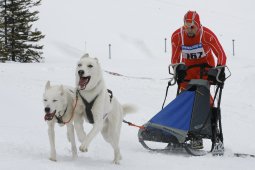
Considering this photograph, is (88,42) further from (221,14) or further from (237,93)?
(237,93)

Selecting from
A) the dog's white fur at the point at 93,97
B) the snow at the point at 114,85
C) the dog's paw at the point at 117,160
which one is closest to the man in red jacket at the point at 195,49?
the snow at the point at 114,85

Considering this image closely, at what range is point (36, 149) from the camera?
5.13 metres

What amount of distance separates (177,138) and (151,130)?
1.30 ft

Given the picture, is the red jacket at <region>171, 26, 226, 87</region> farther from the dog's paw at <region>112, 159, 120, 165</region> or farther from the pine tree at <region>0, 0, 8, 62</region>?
the pine tree at <region>0, 0, 8, 62</region>

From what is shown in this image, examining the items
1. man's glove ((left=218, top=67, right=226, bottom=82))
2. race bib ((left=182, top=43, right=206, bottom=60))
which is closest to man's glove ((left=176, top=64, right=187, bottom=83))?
race bib ((left=182, top=43, right=206, bottom=60))

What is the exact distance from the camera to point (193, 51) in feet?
21.0

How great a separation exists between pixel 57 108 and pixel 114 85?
802cm

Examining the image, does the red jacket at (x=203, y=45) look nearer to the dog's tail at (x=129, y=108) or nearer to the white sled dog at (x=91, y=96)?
the dog's tail at (x=129, y=108)

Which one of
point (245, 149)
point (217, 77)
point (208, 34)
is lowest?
point (245, 149)

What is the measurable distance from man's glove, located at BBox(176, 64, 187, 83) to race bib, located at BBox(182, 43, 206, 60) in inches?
9.7

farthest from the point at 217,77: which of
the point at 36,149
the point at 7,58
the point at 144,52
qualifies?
the point at 144,52

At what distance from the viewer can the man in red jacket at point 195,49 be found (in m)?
6.12

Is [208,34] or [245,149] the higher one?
[208,34]

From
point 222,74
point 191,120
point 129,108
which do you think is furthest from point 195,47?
point 129,108
